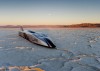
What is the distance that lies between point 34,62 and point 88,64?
8.43ft

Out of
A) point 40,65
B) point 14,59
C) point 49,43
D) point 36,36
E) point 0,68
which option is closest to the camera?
point 0,68

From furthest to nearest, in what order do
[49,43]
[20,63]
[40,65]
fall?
[49,43] < [20,63] < [40,65]

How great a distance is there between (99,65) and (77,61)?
3.74ft

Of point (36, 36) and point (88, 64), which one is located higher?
point (36, 36)

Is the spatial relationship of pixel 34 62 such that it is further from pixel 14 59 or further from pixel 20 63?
pixel 14 59

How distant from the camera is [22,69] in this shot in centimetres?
668

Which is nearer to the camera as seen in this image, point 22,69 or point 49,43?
point 22,69

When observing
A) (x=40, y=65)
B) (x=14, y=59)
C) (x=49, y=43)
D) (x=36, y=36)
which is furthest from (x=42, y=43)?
(x=40, y=65)

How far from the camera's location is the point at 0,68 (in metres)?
6.63

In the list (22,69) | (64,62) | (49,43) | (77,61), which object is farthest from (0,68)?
(49,43)

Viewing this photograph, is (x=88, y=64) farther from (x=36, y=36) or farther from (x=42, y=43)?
(x=36, y=36)

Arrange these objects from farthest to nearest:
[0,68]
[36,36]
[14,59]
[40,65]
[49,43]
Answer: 1. [36,36]
2. [49,43]
3. [14,59]
4. [40,65]
5. [0,68]

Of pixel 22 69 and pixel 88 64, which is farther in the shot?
pixel 88 64

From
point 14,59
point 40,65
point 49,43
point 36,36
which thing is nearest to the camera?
point 40,65
